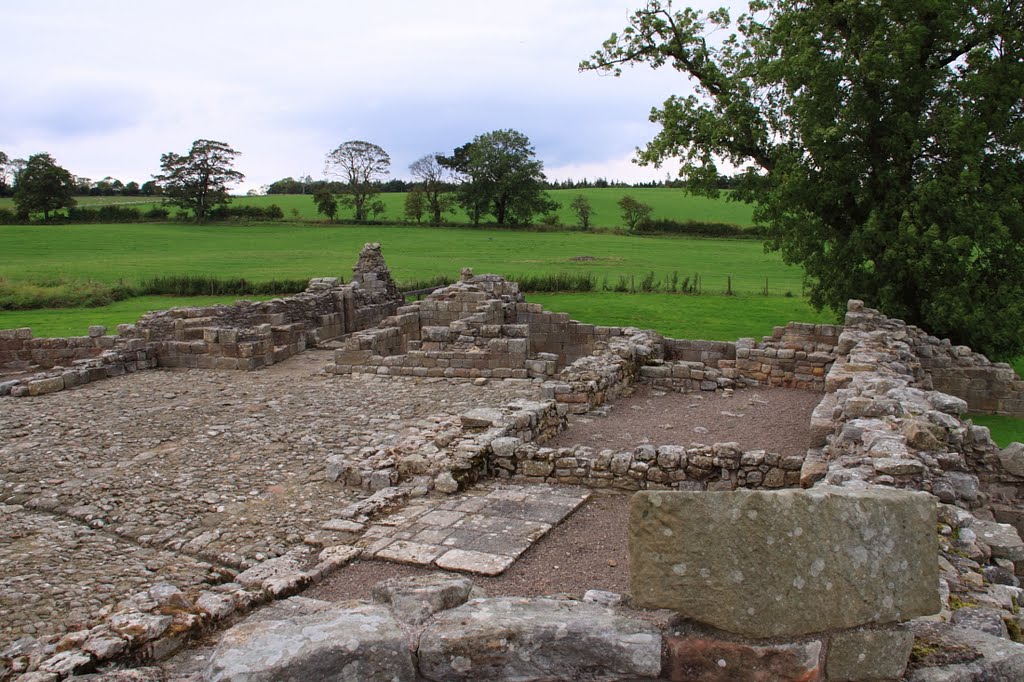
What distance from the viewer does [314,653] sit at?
366 cm

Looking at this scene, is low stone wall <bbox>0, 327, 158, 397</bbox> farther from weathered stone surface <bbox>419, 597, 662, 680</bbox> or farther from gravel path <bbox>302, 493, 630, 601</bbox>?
weathered stone surface <bbox>419, 597, 662, 680</bbox>

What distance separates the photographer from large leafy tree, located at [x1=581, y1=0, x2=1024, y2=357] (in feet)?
63.6

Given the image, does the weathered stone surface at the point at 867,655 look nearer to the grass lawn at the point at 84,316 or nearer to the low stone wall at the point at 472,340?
the low stone wall at the point at 472,340

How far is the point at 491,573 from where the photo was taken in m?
6.96

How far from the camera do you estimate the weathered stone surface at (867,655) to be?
3.62 meters

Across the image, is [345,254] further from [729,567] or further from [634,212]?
[729,567]

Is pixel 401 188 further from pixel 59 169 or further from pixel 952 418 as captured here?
pixel 952 418

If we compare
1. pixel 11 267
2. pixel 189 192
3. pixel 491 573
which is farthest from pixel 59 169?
pixel 491 573

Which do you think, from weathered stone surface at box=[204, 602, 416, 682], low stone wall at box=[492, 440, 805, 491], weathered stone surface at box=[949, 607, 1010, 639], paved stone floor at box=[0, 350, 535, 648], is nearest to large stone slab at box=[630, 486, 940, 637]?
weathered stone surface at box=[949, 607, 1010, 639]

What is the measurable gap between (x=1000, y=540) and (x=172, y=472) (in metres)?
9.67

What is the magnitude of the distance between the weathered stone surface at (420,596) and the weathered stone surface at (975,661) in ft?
7.50

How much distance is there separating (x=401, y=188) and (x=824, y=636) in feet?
321

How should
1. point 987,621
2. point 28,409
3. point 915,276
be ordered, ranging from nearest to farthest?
point 987,621, point 28,409, point 915,276

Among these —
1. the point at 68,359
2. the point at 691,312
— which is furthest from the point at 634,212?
the point at 68,359
